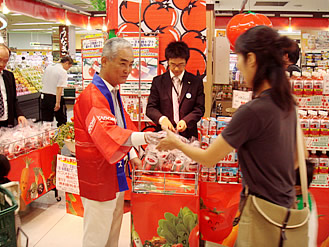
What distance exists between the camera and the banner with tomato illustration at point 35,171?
11.8 ft

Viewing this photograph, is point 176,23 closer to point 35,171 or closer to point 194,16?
point 194,16

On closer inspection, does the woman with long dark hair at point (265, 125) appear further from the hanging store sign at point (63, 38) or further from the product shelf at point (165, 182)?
the hanging store sign at point (63, 38)

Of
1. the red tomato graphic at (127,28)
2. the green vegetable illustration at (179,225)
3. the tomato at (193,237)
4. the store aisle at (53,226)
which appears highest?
the red tomato graphic at (127,28)

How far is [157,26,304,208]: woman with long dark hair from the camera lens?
4.86ft

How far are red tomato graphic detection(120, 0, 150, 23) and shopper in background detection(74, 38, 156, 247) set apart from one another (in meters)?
2.36

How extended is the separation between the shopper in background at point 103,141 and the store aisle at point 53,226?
4.21 ft

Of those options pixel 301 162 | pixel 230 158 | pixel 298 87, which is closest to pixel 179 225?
pixel 230 158

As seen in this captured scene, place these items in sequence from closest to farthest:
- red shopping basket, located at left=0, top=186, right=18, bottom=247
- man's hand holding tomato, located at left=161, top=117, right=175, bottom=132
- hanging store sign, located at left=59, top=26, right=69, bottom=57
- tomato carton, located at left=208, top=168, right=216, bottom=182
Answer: red shopping basket, located at left=0, top=186, right=18, bottom=247 < man's hand holding tomato, located at left=161, top=117, right=175, bottom=132 < tomato carton, located at left=208, top=168, right=216, bottom=182 < hanging store sign, located at left=59, top=26, right=69, bottom=57

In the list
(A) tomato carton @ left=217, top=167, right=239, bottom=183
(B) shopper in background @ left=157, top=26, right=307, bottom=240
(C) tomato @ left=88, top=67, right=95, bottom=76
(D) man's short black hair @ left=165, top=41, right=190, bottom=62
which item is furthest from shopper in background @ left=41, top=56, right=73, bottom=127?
(B) shopper in background @ left=157, top=26, right=307, bottom=240

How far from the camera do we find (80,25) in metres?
12.1

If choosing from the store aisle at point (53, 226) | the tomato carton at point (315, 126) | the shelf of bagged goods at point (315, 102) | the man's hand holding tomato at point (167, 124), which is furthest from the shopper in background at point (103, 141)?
the shelf of bagged goods at point (315, 102)

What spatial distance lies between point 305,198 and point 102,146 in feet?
3.81

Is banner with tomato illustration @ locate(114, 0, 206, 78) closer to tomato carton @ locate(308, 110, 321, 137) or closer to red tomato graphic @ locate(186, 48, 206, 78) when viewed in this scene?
red tomato graphic @ locate(186, 48, 206, 78)

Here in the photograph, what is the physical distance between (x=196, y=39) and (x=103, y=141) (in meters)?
2.73
